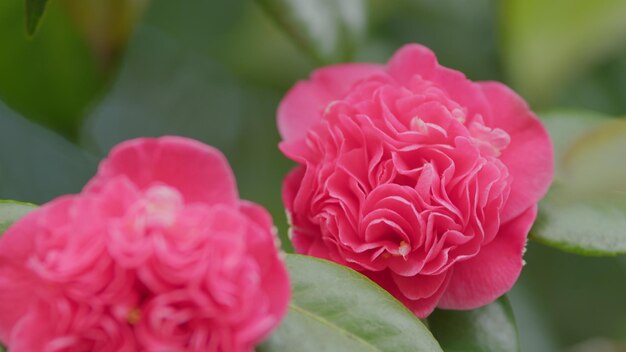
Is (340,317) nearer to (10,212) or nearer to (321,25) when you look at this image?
(10,212)

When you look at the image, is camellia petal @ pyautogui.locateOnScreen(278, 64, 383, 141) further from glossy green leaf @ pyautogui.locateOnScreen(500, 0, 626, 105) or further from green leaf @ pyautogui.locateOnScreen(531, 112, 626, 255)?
glossy green leaf @ pyautogui.locateOnScreen(500, 0, 626, 105)

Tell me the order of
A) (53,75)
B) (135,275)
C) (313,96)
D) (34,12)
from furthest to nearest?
(53,75) < (313,96) < (34,12) < (135,275)

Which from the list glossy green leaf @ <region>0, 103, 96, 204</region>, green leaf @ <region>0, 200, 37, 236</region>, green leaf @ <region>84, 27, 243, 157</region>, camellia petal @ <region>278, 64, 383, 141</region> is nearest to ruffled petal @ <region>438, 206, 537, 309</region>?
camellia petal @ <region>278, 64, 383, 141</region>

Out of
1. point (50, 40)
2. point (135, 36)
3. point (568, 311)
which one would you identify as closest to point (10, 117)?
point (50, 40)

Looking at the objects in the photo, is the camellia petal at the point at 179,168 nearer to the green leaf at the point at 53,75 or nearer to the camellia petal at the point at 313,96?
the camellia petal at the point at 313,96

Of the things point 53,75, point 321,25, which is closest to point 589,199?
point 321,25

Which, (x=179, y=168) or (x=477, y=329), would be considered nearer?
(x=179, y=168)

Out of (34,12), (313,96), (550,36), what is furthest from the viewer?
(550,36)
